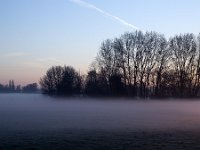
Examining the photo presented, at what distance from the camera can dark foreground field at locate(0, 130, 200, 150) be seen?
2855 centimetres

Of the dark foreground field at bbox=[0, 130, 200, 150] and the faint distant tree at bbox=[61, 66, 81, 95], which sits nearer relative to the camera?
the dark foreground field at bbox=[0, 130, 200, 150]

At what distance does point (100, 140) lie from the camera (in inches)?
1256

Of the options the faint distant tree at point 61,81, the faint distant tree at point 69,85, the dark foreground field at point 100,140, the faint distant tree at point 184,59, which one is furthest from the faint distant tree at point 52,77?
the dark foreground field at point 100,140

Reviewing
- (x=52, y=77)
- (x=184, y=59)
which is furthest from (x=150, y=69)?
(x=52, y=77)

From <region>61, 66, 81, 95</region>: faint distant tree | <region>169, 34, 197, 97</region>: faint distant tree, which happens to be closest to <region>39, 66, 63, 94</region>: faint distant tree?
<region>61, 66, 81, 95</region>: faint distant tree

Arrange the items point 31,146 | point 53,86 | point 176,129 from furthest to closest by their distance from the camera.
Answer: point 53,86 < point 176,129 < point 31,146

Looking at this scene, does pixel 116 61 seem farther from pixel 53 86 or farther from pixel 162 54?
pixel 53 86

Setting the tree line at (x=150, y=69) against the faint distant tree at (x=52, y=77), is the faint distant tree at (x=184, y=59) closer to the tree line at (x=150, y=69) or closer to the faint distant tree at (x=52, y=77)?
the tree line at (x=150, y=69)

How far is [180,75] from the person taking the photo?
4213 inches

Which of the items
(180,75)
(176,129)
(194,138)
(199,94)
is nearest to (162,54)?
(180,75)

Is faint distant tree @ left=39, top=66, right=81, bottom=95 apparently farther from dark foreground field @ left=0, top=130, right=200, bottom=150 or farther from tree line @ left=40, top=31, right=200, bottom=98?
dark foreground field @ left=0, top=130, right=200, bottom=150

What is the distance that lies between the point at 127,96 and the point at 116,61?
1030 centimetres

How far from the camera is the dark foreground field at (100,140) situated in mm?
28547

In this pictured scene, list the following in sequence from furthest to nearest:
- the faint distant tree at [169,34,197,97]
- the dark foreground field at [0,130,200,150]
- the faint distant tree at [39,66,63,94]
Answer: the faint distant tree at [39,66,63,94], the faint distant tree at [169,34,197,97], the dark foreground field at [0,130,200,150]
